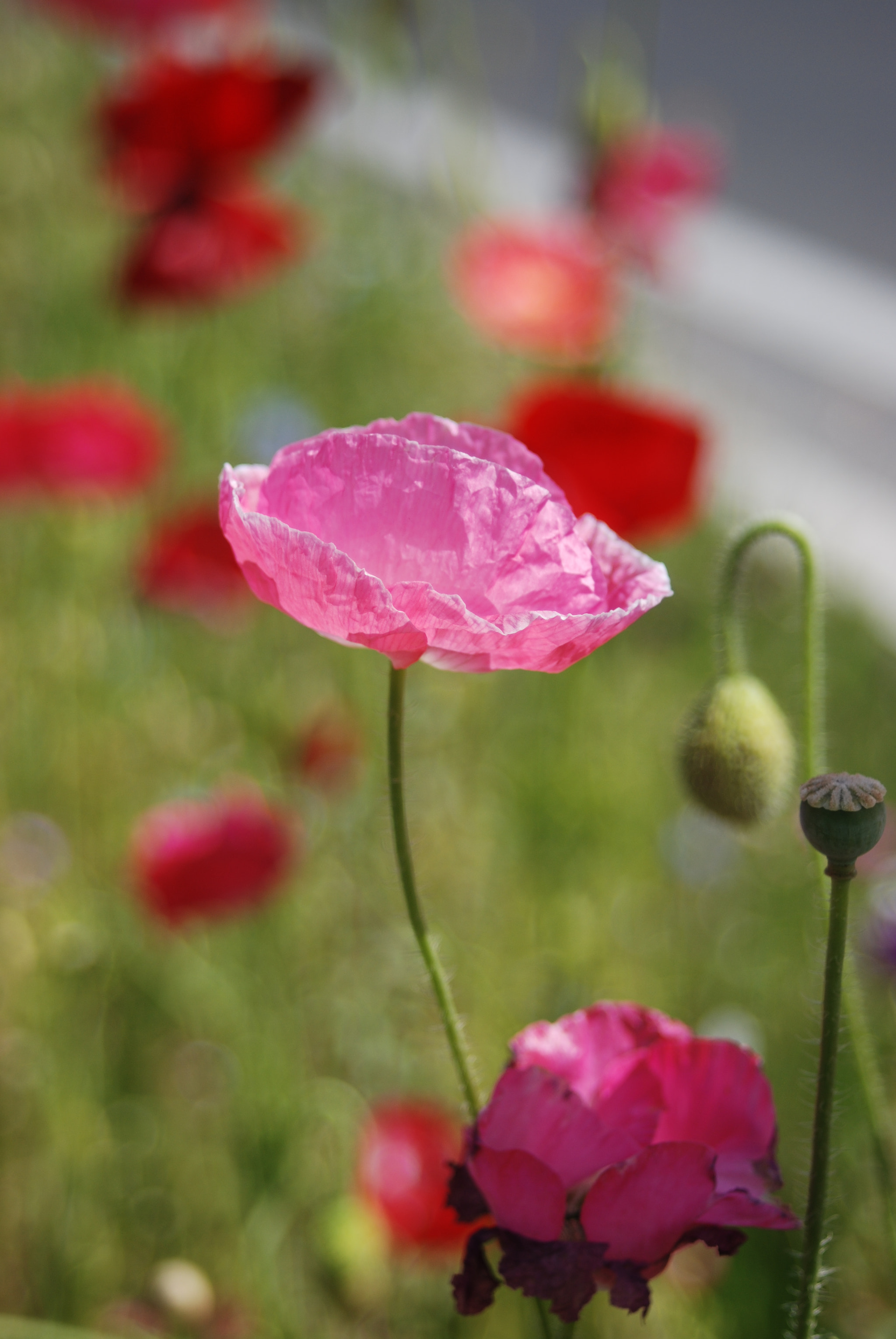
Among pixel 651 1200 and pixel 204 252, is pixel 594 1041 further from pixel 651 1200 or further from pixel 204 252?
pixel 204 252

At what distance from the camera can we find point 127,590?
136cm

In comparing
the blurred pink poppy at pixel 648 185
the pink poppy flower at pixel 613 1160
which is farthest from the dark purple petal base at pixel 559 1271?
the blurred pink poppy at pixel 648 185

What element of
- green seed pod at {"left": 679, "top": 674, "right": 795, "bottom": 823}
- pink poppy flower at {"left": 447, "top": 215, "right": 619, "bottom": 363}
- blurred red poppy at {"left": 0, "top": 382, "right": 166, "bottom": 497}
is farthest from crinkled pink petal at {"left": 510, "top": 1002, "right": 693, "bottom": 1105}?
pink poppy flower at {"left": 447, "top": 215, "right": 619, "bottom": 363}

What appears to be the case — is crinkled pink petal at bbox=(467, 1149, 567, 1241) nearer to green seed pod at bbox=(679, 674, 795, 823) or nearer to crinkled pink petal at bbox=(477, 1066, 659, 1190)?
crinkled pink petal at bbox=(477, 1066, 659, 1190)

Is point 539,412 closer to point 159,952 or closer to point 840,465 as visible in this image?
point 159,952

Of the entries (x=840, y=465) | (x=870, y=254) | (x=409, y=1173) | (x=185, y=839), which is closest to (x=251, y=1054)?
(x=185, y=839)

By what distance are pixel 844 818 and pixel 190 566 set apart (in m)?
0.71

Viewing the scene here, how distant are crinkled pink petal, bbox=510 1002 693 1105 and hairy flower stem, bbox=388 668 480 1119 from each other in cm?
2

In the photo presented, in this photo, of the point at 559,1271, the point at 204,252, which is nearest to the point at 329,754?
the point at 204,252

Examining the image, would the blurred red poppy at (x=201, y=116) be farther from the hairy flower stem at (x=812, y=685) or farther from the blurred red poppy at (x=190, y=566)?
the hairy flower stem at (x=812, y=685)

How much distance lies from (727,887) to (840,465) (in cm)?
76

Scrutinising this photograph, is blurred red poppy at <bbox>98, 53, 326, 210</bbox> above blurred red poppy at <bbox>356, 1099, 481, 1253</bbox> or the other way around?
above

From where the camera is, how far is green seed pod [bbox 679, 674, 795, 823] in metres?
0.45

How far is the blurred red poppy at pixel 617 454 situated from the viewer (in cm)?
73
